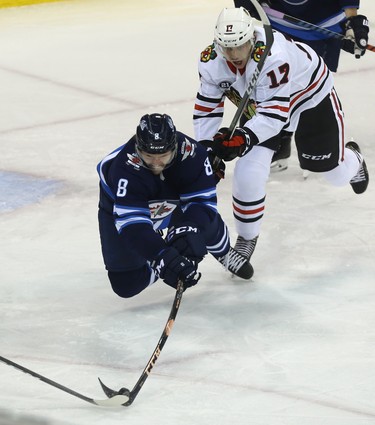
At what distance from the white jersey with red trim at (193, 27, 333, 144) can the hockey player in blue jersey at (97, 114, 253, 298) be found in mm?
443

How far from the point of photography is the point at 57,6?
26.1 ft

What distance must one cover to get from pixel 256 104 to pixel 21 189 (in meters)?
1.32

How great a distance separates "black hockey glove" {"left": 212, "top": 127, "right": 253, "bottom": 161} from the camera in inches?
144

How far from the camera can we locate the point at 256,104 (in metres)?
3.85

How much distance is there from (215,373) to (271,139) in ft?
3.35

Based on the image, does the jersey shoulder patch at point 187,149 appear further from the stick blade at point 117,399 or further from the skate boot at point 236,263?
the stick blade at point 117,399

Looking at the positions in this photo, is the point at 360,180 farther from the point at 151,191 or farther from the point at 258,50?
the point at 151,191

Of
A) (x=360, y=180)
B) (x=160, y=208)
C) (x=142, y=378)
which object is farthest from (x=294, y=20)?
Result: (x=142, y=378)

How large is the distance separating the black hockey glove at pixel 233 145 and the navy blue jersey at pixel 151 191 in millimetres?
287

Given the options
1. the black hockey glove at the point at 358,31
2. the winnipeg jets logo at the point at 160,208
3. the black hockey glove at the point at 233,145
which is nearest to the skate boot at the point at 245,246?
the black hockey glove at the point at 233,145

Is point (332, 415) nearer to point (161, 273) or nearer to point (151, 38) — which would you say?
point (161, 273)

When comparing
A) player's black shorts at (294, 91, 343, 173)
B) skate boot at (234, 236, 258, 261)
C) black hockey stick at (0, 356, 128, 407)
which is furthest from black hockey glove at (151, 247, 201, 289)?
player's black shorts at (294, 91, 343, 173)

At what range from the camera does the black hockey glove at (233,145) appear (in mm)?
3664

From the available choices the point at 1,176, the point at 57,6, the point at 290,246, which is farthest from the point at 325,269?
the point at 57,6
